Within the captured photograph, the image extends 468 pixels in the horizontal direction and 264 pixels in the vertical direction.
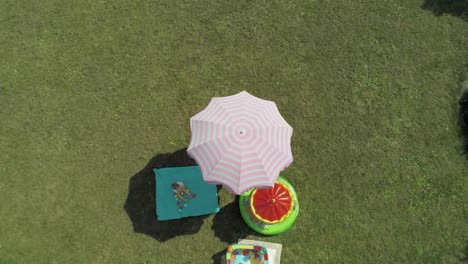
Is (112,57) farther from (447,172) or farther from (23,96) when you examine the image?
(447,172)

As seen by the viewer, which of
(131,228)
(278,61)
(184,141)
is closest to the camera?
(131,228)

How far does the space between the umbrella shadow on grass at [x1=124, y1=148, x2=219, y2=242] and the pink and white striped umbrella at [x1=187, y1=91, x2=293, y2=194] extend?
209 cm

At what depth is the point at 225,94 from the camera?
9.27m

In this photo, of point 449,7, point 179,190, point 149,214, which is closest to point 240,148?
point 179,190

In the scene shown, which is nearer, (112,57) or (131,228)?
(131,228)

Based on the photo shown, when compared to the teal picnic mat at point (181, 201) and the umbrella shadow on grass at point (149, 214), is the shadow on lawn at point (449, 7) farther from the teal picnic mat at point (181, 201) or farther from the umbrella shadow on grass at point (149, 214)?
the umbrella shadow on grass at point (149, 214)

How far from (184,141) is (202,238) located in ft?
8.42

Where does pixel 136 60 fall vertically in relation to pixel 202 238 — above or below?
above

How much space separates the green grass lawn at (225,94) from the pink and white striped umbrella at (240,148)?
1.89 metres

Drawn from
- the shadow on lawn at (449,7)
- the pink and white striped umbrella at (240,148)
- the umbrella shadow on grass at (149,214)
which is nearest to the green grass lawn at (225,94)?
the umbrella shadow on grass at (149,214)

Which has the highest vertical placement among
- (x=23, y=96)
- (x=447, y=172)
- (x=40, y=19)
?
(x=40, y=19)

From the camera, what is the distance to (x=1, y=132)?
874 centimetres

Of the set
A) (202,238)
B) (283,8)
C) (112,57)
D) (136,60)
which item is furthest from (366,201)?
(112,57)

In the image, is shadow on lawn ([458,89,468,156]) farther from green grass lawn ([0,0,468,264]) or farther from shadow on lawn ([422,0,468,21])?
shadow on lawn ([422,0,468,21])
